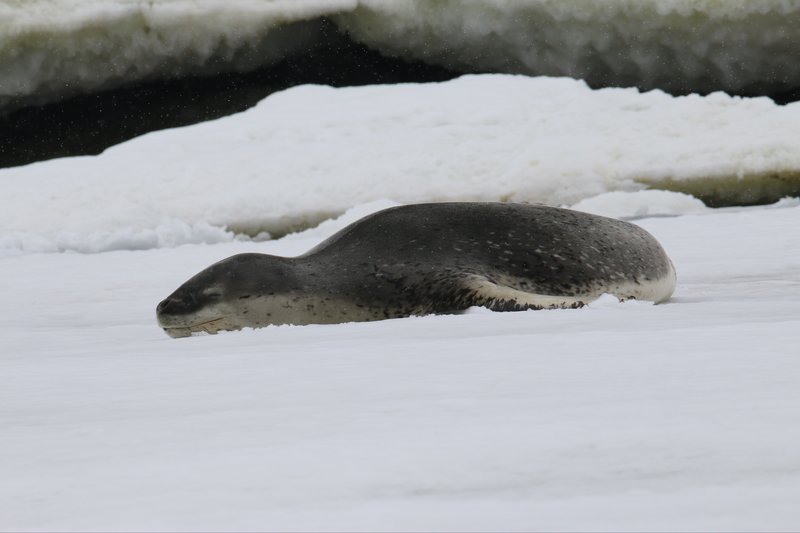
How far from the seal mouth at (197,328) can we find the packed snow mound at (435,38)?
573 centimetres

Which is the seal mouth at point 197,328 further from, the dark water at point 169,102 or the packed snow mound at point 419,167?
the dark water at point 169,102

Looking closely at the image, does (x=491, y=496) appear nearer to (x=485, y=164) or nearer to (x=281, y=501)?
(x=281, y=501)

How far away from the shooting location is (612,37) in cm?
859

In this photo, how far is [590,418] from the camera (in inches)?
50.4

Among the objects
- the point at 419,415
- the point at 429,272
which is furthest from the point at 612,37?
the point at 419,415

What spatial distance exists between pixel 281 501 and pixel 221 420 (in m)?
0.41

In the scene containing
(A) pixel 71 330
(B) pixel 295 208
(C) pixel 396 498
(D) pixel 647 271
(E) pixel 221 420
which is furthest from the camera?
(B) pixel 295 208

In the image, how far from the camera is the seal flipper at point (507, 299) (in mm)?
3051

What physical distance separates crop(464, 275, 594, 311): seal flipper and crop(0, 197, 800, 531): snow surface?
50cm

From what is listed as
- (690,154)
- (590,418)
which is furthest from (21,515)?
(690,154)

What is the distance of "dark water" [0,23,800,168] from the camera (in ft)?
29.8

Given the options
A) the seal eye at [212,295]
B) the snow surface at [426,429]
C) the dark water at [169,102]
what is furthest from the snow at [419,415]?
the dark water at [169,102]

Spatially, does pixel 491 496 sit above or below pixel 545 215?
below

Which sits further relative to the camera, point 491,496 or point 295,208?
point 295,208
